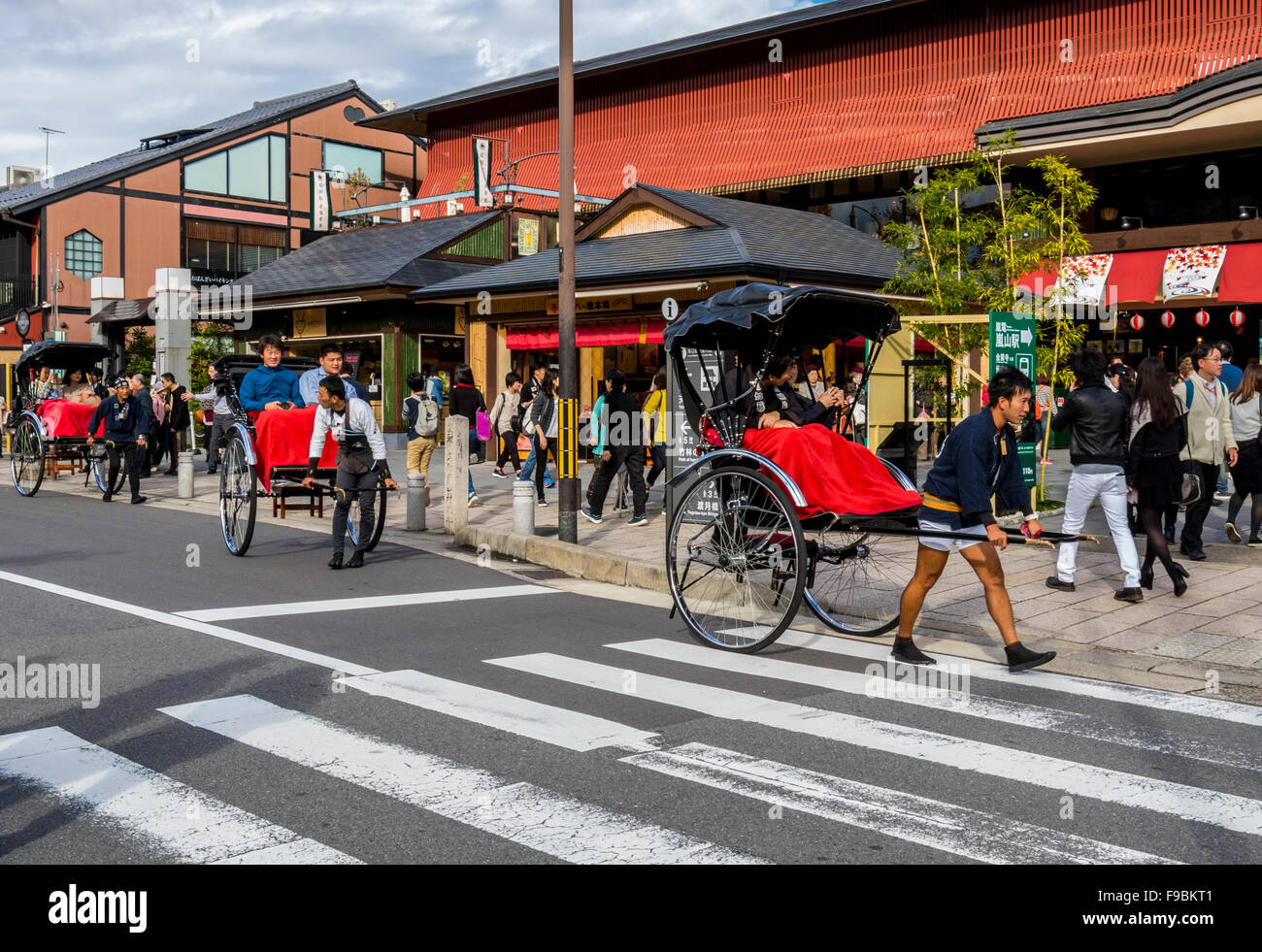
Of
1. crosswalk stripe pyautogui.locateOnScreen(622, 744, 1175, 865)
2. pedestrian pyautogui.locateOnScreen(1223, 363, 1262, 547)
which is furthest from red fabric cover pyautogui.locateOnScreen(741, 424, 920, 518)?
pedestrian pyautogui.locateOnScreen(1223, 363, 1262, 547)

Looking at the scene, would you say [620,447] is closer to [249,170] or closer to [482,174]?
[482,174]

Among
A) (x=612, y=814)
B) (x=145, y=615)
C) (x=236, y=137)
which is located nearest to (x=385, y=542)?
(x=145, y=615)

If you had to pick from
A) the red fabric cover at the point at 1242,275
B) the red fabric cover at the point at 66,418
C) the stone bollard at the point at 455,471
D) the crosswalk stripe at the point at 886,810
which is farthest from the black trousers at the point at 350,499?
the red fabric cover at the point at 1242,275

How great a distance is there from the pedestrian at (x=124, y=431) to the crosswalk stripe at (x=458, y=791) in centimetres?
1174

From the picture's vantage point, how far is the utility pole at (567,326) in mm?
11539

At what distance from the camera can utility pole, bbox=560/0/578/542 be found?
11539 millimetres

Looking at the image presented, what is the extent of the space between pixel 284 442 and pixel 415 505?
2.80 m

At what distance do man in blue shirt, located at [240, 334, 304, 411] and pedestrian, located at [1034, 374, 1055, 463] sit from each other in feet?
26.8

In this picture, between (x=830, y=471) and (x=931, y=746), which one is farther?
(x=830, y=471)

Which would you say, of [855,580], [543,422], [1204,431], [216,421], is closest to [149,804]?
[855,580]

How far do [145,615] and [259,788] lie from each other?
408 cm

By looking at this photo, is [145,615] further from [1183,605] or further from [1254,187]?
[1254,187]

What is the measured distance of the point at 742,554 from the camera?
7434 millimetres

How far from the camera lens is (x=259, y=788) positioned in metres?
4.54
